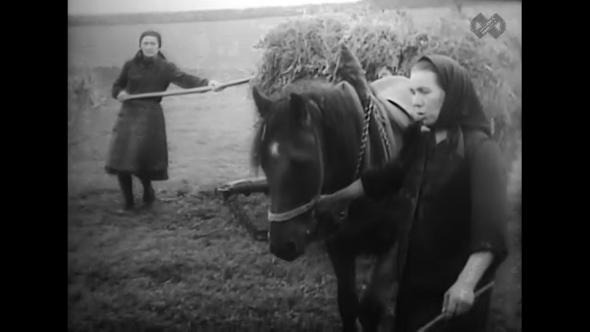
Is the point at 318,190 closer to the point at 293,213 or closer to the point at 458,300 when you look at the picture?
the point at 293,213

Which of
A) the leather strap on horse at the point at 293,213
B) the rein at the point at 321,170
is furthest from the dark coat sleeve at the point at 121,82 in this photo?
the leather strap on horse at the point at 293,213

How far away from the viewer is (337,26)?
3.21 meters

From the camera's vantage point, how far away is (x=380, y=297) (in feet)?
10.1

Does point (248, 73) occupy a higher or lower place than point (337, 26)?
lower

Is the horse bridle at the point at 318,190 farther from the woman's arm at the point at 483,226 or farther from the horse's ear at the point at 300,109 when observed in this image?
the woman's arm at the point at 483,226

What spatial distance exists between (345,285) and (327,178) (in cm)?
51

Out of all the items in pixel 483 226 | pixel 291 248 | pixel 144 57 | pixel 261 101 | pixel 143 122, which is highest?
pixel 144 57

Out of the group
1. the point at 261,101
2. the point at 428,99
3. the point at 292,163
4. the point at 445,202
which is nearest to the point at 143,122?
the point at 261,101

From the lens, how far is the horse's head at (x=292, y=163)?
2.96 metres

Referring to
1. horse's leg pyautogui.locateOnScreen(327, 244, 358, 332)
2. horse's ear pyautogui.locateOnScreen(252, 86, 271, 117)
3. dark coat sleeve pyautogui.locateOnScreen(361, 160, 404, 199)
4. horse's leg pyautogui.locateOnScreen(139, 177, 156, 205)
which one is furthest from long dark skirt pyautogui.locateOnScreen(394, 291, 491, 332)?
horse's leg pyautogui.locateOnScreen(139, 177, 156, 205)
